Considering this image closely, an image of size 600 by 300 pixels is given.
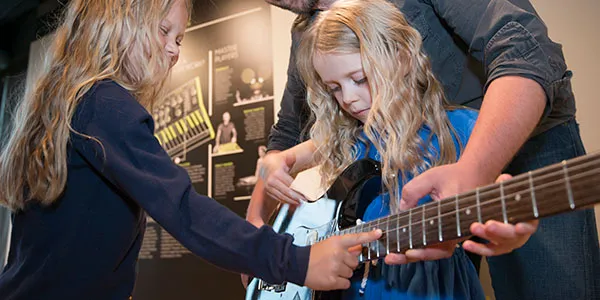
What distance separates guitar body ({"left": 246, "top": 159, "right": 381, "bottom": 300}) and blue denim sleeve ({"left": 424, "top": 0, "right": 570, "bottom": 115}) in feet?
1.27

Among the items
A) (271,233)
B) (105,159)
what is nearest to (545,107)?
(271,233)

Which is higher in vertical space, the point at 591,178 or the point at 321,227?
the point at 591,178

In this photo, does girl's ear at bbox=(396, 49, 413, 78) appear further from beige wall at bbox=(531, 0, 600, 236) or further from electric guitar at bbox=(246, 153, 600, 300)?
beige wall at bbox=(531, 0, 600, 236)

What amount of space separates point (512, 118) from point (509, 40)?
0.25 metres

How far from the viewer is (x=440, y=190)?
3.20 feet

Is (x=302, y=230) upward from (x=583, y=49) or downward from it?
downward

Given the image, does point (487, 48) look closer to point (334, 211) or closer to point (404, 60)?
point (404, 60)

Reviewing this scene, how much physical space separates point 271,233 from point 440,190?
1.18 ft

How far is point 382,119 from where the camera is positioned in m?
1.37

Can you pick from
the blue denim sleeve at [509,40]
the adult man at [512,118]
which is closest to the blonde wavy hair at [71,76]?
the adult man at [512,118]

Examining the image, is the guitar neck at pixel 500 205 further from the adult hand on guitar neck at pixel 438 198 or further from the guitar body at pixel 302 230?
the guitar body at pixel 302 230

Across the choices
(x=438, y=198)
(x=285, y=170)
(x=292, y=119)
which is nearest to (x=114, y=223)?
(x=285, y=170)

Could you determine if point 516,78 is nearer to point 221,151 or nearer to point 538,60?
point 538,60

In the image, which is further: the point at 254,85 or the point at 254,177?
the point at 254,85
